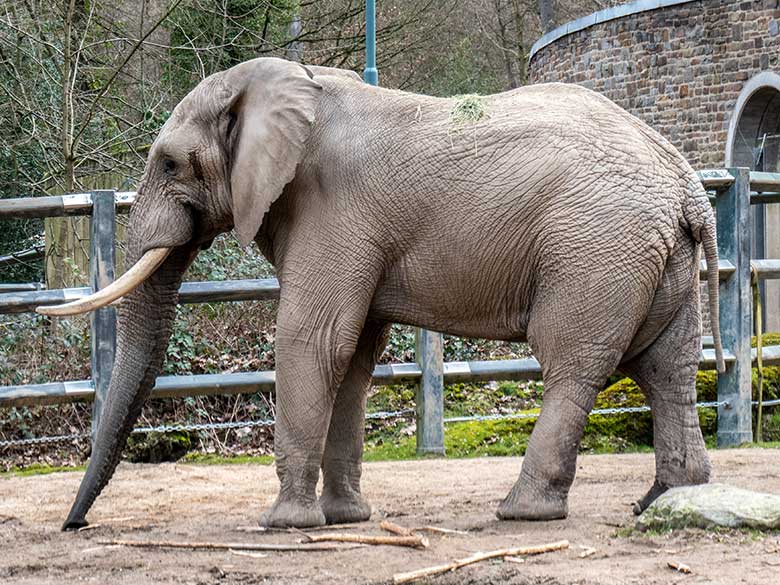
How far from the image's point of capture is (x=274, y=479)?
8531 mm

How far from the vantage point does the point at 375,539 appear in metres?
5.94

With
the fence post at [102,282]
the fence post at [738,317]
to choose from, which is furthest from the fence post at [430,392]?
the fence post at [102,282]

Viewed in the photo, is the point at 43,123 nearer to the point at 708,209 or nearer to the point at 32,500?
→ the point at 32,500

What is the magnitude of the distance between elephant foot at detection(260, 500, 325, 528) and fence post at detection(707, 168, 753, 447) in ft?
14.0

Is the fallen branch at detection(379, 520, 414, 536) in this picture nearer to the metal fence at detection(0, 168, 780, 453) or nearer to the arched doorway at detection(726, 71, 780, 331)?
the metal fence at detection(0, 168, 780, 453)

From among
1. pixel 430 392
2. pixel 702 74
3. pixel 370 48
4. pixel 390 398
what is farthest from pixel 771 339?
pixel 702 74

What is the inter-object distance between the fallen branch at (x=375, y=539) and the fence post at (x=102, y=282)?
3104 mm

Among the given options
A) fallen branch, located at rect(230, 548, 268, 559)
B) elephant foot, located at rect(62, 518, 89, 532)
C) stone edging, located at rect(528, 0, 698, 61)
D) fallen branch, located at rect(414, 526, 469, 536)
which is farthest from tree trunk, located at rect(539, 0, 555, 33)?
fallen branch, located at rect(230, 548, 268, 559)

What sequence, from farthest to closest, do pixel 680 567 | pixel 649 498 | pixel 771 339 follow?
pixel 771 339, pixel 649 498, pixel 680 567

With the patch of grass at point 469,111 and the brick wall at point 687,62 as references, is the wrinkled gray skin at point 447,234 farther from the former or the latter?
the brick wall at point 687,62

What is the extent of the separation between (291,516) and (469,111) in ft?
7.16

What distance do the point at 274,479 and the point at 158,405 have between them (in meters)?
3.18

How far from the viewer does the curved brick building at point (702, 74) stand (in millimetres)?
22297

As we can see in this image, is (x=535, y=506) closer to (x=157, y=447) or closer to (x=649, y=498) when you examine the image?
(x=649, y=498)
